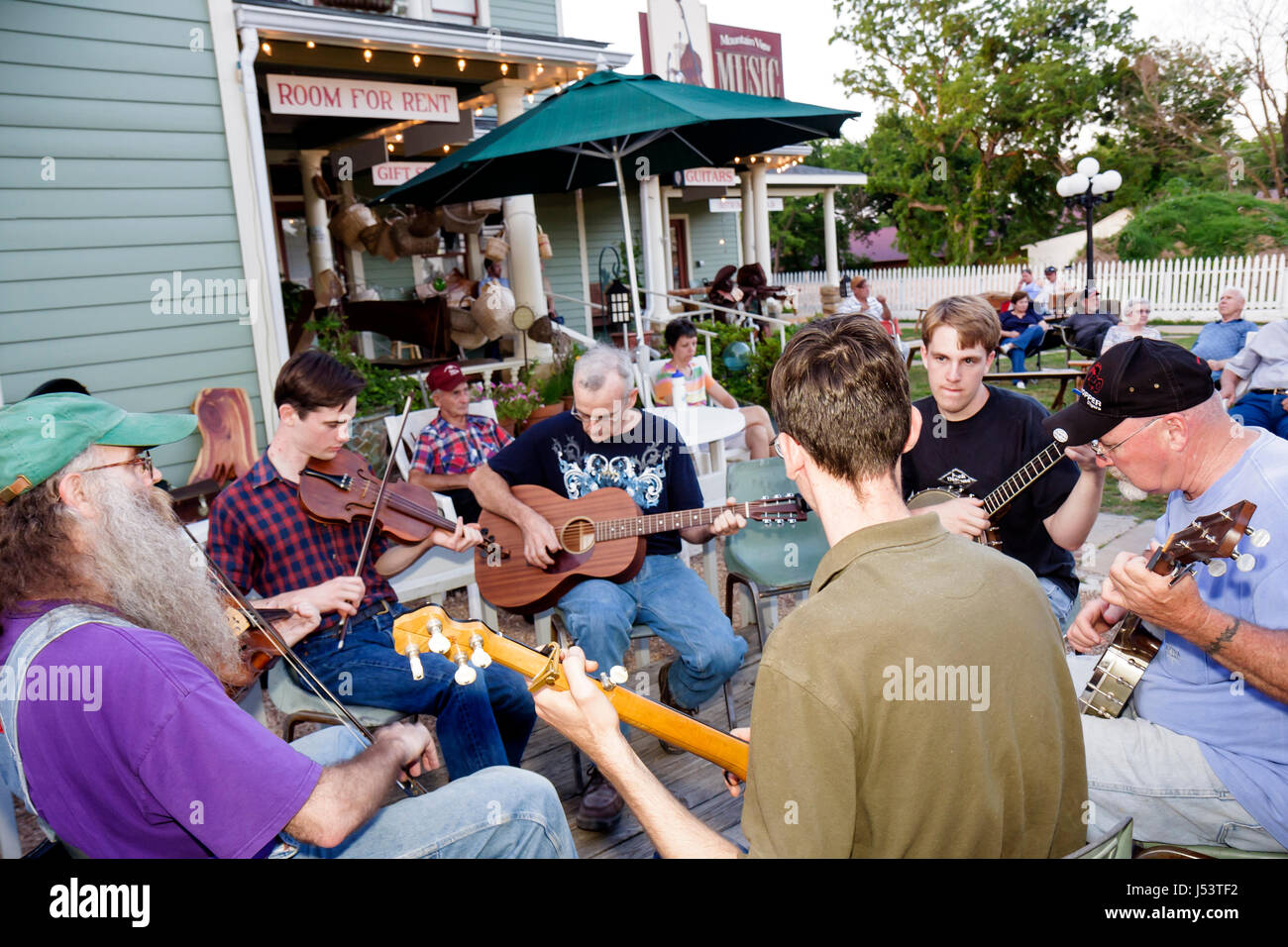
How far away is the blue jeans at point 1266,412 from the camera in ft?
17.7

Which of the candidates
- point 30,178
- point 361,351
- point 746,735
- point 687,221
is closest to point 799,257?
point 687,221

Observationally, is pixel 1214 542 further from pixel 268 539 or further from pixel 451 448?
pixel 451 448

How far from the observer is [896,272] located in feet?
86.3

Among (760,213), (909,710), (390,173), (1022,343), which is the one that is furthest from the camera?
(760,213)

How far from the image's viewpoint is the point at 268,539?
286 cm

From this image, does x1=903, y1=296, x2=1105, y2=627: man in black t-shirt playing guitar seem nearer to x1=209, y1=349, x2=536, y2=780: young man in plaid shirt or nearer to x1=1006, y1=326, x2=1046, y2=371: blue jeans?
x1=209, y1=349, x2=536, y2=780: young man in plaid shirt

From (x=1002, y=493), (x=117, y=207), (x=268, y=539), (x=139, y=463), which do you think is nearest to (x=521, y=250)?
(x=117, y=207)

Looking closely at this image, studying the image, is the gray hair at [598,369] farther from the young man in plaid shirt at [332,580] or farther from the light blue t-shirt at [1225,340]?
the light blue t-shirt at [1225,340]

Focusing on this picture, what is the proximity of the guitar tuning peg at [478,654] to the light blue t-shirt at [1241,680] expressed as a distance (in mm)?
1594

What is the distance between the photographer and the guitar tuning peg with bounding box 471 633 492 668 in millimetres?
1800

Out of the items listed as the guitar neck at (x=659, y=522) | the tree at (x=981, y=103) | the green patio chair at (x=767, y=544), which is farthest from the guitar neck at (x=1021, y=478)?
the tree at (x=981, y=103)

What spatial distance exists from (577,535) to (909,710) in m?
2.42

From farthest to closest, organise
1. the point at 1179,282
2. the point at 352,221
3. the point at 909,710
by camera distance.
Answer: the point at 1179,282, the point at 352,221, the point at 909,710
